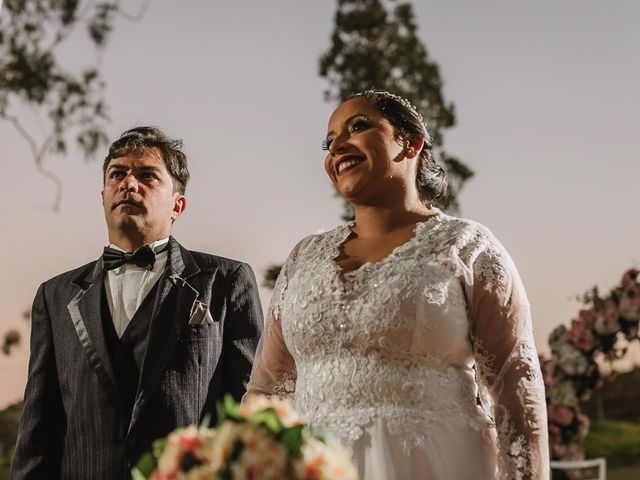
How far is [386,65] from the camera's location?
408 cm

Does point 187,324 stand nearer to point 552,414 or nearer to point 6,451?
point 6,451

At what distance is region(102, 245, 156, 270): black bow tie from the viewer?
2.46 m

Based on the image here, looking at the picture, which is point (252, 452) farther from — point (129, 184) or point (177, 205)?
point (177, 205)

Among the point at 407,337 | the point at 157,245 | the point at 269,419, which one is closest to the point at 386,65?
the point at 157,245

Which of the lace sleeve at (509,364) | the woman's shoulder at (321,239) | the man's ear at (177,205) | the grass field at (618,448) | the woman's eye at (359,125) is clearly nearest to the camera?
the lace sleeve at (509,364)

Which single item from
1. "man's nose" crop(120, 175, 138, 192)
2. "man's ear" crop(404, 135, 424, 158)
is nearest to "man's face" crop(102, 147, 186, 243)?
"man's nose" crop(120, 175, 138, 192)

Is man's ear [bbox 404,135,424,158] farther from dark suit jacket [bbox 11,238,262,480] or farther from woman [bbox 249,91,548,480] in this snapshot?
dark suit jacket [bbox 11,238,262,480]

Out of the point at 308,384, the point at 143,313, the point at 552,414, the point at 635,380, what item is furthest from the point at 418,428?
the point at 635,380

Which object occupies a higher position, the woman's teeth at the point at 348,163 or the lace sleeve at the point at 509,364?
the woman's teeth at the point at 348,163

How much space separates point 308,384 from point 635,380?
93.0 inches

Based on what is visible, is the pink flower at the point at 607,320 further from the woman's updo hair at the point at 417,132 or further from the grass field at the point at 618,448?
the woman's updo hair at the point at 417,132

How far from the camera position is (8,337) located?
3533 mm

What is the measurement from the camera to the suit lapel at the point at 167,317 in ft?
7.48

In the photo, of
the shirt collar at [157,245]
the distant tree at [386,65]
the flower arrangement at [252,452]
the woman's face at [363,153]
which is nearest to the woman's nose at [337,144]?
the woman's face at [363,153]
